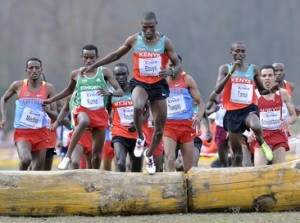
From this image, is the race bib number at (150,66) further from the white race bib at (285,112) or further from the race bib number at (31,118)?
the white race bib at (285,112)

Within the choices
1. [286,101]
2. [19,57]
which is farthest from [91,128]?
[19,57]

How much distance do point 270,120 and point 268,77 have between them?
726mm

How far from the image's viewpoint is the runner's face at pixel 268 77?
18.2m

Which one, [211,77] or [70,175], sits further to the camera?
[211,77]

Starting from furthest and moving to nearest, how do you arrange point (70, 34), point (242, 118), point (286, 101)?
point (70, 34) → point (286, 101) → point (242, 118)

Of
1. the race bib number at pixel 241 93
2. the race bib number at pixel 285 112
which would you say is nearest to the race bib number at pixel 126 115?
the race bib number at pixel 241 93

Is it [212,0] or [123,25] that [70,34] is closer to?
[123,25]

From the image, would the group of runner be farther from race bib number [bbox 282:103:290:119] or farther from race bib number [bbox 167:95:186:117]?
race bib number [bbox 282:103:290:119]

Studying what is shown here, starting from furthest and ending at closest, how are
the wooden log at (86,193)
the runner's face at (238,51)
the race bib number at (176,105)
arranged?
the race bib number at (176,105), the runner's face at (238,51), the wooden log at (86,193)

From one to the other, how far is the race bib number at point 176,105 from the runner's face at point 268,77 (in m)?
1.59

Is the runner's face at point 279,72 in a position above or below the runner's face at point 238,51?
below

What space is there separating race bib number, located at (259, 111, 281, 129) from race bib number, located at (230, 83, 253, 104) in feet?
3.25

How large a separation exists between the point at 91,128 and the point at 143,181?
2.75 m

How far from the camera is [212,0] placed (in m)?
64.1
